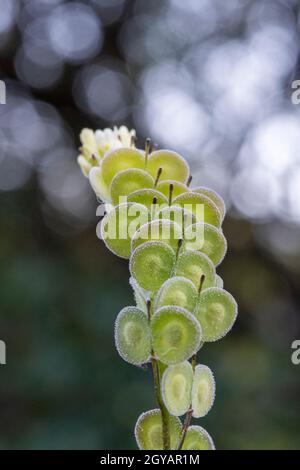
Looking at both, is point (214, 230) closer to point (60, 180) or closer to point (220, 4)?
point (60, 180)

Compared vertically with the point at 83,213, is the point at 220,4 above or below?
above

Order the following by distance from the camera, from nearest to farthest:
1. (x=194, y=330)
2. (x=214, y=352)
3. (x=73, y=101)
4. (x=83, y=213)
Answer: (x=194, y=330) → (x=214, y=352) → (x=83, y=213) → (x=73, y=101)

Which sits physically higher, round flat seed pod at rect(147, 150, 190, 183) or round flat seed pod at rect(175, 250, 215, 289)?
round flat seed pod at rect(147, 150, 190, 183)

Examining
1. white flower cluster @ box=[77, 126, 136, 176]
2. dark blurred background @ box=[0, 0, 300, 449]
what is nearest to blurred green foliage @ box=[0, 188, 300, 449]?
dark blurred background @ box=[0, 0, 300, 449]

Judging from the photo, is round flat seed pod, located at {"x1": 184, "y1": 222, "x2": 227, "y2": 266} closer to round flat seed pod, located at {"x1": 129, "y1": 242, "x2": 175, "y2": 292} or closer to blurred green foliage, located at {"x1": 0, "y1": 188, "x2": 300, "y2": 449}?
round flat seed pod, located at {"x1": 129, "y1": 242, "x2": 175, "y2": 292}

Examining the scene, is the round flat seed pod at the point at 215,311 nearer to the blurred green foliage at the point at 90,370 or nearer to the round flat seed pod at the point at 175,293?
the round flat seed pod at the point at 175,293

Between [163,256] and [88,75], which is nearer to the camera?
[163,256]

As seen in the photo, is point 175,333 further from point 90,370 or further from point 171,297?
point 90,370

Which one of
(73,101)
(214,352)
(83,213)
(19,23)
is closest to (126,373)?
(214,352)
